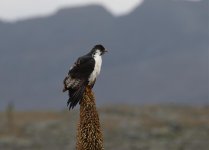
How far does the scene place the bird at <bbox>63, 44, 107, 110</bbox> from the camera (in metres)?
9.02

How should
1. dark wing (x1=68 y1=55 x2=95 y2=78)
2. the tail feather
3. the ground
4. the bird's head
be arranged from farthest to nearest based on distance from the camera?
the ground, the bird's head, dark wing (x1=68 y1=55 x2=95 y2=78), the tail feather

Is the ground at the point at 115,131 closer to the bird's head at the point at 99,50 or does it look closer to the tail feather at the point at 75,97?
the bird's head at the point at 99,50

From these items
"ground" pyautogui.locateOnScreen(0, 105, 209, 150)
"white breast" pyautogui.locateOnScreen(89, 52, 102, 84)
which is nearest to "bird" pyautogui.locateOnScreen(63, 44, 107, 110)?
"white breast" pyautogui.locateOnScreen(89, 52, 102, 84)

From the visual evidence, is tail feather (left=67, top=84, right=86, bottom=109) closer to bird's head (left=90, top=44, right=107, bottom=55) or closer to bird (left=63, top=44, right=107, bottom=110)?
bird (left=63, top=44, right=107, bottom=110)

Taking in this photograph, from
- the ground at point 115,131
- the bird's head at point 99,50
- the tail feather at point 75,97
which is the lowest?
the tail feather at point 75,97

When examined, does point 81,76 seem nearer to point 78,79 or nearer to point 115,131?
point 78,79

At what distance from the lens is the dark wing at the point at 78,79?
9.02 metres

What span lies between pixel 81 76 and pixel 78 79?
0.29ft

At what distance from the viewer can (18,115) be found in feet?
402

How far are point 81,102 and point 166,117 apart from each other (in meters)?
118

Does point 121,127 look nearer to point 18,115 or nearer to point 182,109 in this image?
point 18,115

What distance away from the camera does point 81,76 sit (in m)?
9.29

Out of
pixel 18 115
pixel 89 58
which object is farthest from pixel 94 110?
pixel 18 115

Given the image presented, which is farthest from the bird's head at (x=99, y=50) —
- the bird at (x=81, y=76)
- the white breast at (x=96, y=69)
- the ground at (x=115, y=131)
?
the ground at (x=115, y=131)
